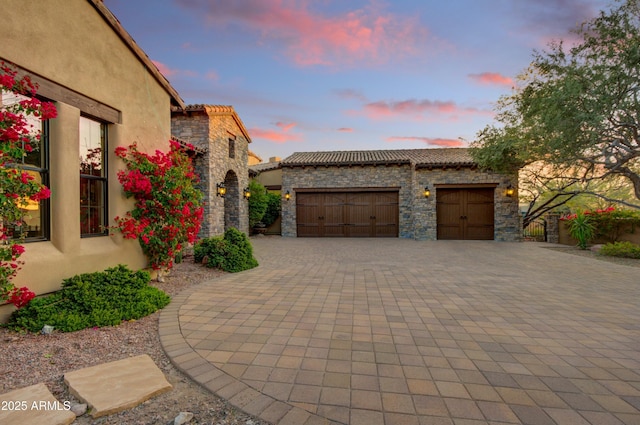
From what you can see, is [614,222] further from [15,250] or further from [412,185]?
[15,250]

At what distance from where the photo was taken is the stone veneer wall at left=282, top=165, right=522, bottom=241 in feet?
42.4

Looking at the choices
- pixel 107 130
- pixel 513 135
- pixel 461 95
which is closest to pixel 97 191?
pixel 107 130

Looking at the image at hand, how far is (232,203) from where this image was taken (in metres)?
12.7

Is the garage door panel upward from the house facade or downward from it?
downward

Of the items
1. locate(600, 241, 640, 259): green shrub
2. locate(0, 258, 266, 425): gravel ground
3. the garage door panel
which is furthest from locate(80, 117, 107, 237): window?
locate(600, 241, 640, 259): green shrub

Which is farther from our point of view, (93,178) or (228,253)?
(228,253)

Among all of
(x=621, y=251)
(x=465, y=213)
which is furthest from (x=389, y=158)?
(x=621, y=251)

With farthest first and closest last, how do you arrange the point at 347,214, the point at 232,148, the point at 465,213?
the point at 347,214
the point at 465,213
the point at 232,148

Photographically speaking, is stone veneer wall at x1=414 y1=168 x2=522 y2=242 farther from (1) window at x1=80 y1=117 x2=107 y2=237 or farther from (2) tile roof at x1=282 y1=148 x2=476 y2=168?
(1) window at x1=80 y1=117 x2=107 y2=237

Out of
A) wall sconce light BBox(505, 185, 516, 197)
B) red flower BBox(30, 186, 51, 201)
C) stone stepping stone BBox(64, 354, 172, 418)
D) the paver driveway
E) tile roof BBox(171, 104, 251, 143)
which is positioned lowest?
the paver driveway

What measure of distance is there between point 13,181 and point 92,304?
156 cm

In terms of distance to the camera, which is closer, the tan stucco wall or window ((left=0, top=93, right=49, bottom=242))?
the tan stucco wall

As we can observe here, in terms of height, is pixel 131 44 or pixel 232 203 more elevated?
pixel 131 44

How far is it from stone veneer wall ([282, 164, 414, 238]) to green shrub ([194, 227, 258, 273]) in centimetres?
801
